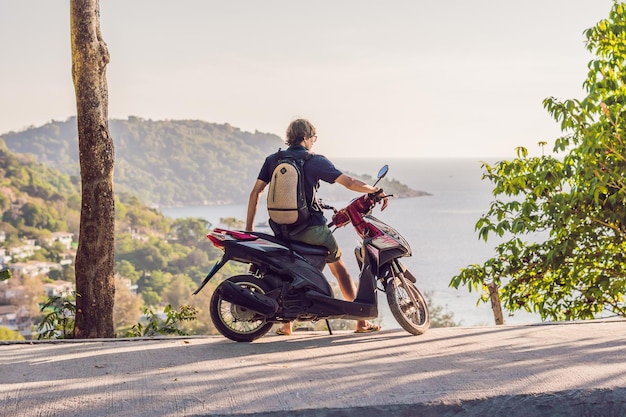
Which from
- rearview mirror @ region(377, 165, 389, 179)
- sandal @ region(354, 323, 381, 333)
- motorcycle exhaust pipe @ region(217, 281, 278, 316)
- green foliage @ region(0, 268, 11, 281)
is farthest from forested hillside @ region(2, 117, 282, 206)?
motorcycle exhaust pipe @ region(217, 281, 278, 316)

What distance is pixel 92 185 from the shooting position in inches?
284

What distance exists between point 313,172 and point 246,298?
0.95 meters

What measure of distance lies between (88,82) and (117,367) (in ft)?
9.97

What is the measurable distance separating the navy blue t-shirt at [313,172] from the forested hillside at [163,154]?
8436cm

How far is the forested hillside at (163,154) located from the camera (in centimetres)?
9175

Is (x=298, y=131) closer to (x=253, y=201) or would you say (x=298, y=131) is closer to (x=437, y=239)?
(x=253, y=201)

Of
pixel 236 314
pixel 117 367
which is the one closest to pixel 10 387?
pixel 117 367

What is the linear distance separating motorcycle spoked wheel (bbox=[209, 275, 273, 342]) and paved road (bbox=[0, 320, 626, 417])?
0.09 meters

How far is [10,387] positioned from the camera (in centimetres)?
456

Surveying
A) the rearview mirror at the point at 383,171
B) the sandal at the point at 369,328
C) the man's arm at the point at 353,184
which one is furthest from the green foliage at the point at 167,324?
the rearview mirror at the point at 383,171

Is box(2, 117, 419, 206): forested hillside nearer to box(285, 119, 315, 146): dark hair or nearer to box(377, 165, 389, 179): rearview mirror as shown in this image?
box(285, 119, 315, 146): dark hair

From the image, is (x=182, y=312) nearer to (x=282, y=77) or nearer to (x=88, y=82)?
(x=88, y=82)

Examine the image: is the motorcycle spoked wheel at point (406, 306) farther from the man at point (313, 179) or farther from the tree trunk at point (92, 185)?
the tree trunk at point (92, 185)

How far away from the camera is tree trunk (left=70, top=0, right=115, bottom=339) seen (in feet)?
23.7
